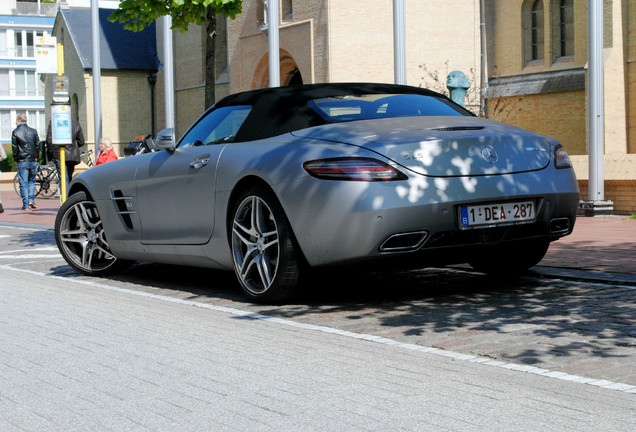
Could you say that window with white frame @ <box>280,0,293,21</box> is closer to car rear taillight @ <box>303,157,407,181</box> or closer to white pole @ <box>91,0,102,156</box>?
white pole @ <box>91,0,102,156</box>

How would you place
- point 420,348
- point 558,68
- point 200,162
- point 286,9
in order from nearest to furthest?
point 420,348, point 200,162, point 558,68, point 286,9

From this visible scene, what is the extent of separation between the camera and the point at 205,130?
328 inches

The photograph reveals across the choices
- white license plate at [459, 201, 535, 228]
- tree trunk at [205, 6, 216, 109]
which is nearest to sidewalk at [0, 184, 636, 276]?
white license plate at [459, 201, 535, 228]

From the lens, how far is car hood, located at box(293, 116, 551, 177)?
662 centimetres

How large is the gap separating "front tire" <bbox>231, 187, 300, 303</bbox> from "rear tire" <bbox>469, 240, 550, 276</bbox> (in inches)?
68.1

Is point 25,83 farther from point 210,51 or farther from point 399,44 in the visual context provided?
point 210,51

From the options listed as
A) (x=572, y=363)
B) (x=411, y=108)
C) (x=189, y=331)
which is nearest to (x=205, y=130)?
(x=411, y=108)

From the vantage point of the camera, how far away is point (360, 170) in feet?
21.4

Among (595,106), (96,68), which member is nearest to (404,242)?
(595,106)

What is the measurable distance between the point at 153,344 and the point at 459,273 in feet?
11.9

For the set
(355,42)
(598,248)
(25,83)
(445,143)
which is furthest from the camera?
(25,83)

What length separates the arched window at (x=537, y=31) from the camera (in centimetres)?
3528

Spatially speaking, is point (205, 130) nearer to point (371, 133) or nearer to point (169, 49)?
point (371, 133)

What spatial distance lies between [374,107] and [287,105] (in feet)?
2.11
